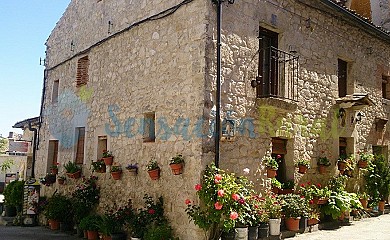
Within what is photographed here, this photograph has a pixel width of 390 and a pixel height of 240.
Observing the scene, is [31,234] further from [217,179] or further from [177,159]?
[217,179]

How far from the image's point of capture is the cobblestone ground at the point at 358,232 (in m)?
7.68

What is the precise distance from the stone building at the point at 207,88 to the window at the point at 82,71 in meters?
0.03

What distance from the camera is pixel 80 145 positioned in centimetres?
1094

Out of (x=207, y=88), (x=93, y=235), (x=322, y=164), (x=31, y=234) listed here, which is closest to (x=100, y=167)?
(x=93, y=235)

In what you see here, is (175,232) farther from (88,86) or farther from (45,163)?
(45,163)

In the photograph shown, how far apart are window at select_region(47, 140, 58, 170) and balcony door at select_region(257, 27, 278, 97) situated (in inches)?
302

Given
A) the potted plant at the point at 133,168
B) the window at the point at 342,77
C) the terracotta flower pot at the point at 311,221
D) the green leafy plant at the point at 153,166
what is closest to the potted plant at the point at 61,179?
the potted plant at the point at 133,168

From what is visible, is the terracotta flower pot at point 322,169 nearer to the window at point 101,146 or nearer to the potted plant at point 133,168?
the potted plant at point 133,168

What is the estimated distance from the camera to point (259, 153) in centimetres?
759

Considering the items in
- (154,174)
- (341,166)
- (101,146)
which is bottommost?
(154,174)

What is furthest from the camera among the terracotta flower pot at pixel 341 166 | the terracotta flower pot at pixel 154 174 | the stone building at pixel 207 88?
the terracotta flower pot at pixel 341 166

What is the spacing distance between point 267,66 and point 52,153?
7986 millimetres

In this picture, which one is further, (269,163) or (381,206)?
(381,206)

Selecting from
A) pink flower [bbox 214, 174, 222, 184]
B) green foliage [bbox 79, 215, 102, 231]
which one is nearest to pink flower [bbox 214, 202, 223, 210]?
pink flower [bbox 214, 174, 222, 184]
